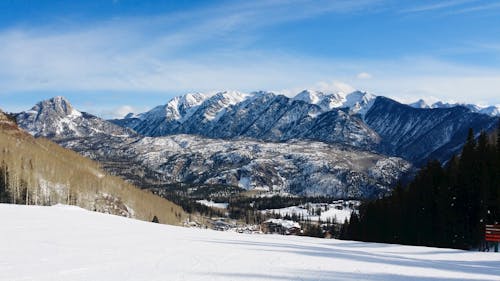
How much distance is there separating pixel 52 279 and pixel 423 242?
61.6m

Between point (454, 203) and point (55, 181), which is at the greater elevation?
point (55, 181)

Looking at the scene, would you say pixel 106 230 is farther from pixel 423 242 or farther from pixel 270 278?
pixel 423 242

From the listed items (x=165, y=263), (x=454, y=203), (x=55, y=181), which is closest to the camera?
(x=165, y=263)

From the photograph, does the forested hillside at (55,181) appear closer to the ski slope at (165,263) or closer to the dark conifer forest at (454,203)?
the ski slope at (165,263)

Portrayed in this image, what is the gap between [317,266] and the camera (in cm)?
2291

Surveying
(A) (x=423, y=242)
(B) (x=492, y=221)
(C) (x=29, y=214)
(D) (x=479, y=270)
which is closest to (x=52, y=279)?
(D) (x=479, y=270)

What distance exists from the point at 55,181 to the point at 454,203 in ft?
392

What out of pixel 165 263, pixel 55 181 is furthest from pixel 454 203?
pixel 55 181

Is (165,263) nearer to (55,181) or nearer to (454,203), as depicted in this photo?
(454,203)

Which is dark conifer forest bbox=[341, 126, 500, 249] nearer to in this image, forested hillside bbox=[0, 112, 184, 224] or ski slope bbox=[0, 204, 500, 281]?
ski slope bbox=[0, 204, 500, 281]

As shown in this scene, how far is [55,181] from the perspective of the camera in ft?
451

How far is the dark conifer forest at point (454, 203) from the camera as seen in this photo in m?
56.7

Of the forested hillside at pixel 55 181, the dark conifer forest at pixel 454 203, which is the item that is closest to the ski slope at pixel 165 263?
the dark conifer forest at pixel 454 203

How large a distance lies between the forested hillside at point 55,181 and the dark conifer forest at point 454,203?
9725 cm
